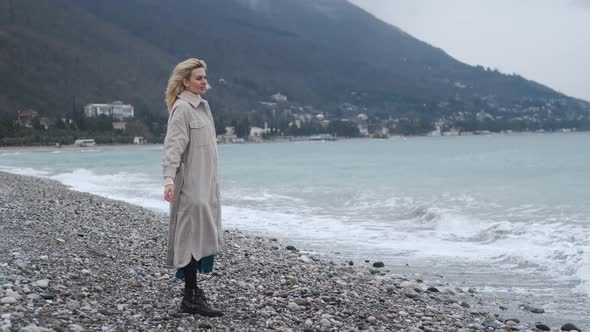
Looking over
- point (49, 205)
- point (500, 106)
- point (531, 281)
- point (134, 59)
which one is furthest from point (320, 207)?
point (500, 106)

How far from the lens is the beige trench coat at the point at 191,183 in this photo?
4.59m

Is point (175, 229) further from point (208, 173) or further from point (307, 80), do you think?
point (307, 80)

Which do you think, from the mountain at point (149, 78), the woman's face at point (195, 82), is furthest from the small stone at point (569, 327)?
the mountain at point (149, 78)

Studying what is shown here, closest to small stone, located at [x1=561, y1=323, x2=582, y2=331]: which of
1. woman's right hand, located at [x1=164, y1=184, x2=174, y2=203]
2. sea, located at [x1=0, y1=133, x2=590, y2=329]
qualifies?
sea, located at [x1=0, y1=133, x2=590, y2=329]

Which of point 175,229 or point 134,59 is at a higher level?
point 134,59

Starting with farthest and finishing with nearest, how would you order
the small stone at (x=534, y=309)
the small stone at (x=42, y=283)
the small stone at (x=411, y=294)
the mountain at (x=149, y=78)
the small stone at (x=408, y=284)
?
the mountain at (x=149, y=78), the small stone at (x=408, y=284), the small stone at (x=411, y=294), the small stone at (x=534, y=309), the small stone at (x=42, y=283)

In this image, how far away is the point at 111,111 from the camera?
112 m

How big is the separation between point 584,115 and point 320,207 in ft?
603

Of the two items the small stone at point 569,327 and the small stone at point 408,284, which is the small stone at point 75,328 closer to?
the small stone at point 408,284

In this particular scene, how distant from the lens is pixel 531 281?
8297 millimetres

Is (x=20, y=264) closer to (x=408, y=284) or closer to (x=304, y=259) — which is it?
(x=304, y=259)

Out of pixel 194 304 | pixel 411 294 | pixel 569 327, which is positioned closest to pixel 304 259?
pixel 411 294

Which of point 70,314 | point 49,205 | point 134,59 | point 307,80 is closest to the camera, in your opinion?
point 70,314

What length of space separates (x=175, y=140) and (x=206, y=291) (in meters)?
1.76
